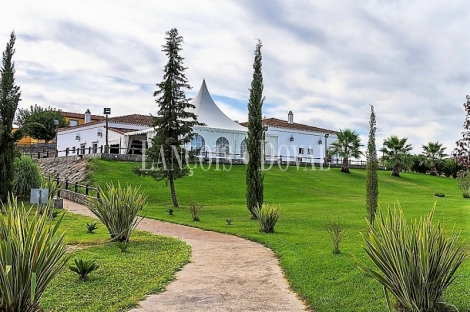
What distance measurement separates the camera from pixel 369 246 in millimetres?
5426

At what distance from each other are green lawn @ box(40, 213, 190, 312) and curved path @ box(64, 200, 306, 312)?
259 millimetres

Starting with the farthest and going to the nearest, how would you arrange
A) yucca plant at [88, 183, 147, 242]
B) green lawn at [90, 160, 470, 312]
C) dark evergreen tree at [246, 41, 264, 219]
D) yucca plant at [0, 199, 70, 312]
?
dark evergreen tree at [246, 41, 264, 219]
yucca plant at [88, 183, 147, 242]
green lawn at [90, 160, 470, 312]
yucca plant at [0, 199, 70, 312]

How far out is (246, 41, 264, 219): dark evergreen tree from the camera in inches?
714

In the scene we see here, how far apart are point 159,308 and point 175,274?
80.6 inches

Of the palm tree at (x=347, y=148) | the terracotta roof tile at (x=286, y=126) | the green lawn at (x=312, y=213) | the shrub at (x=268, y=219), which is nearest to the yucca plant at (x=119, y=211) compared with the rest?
the green lawn at (x=312, y=213)

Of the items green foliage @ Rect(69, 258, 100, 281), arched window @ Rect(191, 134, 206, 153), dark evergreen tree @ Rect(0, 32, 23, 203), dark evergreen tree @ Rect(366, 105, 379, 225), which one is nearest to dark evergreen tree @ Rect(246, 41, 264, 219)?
dark evergreen tree @ Rect(366, 105, 379, 225)

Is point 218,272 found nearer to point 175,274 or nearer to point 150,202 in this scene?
point 175,274

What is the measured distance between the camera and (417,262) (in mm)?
5035

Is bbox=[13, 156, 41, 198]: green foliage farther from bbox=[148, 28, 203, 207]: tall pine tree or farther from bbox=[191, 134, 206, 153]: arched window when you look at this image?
bbox=[191, 134, 206, 153]: arched window

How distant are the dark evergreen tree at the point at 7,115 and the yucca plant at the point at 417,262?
1650 cm

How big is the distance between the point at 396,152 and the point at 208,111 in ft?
57.2

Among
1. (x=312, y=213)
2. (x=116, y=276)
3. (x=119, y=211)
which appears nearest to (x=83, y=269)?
(x=116, y=276)

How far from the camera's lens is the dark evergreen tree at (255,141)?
18.1 m

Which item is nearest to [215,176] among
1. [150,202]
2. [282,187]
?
[282,187]
